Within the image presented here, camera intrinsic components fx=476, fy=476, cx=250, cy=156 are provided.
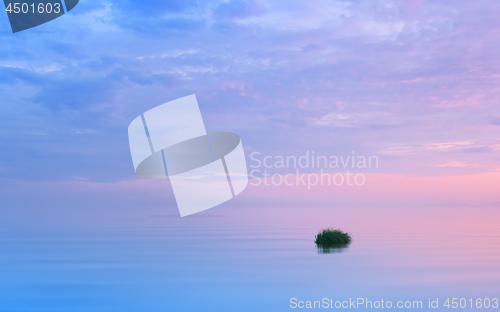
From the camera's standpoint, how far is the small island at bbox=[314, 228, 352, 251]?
1586 inches

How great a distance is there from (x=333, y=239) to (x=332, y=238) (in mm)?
122

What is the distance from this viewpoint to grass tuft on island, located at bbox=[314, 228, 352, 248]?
1587 inches

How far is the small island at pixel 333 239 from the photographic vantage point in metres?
40.3

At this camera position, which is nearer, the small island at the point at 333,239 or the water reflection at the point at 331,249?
the water reflection at the point at 331,249

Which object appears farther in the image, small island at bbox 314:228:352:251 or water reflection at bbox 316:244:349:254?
small island at bbox 314:228:352:251

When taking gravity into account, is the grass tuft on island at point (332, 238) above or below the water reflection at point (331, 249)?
above

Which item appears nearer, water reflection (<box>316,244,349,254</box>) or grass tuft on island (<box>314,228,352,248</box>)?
water reflection (<box>316,244,349,254</box>)

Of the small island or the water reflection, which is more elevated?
the small island

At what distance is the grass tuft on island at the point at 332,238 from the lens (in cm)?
4031

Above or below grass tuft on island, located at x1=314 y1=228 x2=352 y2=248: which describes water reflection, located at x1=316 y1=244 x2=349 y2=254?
below

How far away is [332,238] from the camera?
133 feet

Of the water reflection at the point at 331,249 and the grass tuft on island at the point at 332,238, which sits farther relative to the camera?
the grass tuft on island at the point at 332,238

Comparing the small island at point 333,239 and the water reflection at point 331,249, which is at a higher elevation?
the small island at point 333,239

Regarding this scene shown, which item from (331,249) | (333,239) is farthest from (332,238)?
(331,249)
